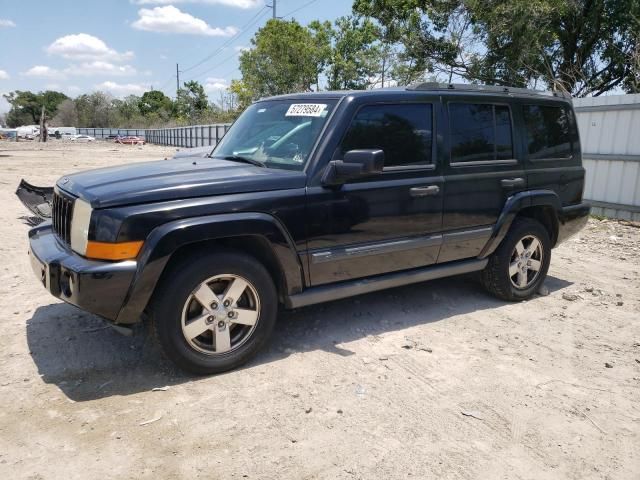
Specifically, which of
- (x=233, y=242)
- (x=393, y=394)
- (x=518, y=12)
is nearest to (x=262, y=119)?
(x=233, y=242)

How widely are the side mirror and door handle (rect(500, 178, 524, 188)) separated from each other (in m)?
1.67

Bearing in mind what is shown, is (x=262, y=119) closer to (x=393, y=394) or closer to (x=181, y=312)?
(x=181, y=312)

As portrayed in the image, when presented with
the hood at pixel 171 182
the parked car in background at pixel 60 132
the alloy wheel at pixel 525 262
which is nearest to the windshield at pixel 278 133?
the hood at pixel 171 182

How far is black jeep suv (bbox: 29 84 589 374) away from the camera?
325 cm

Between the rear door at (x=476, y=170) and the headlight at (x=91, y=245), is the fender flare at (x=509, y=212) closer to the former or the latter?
the rear door at (x=476, y=170)

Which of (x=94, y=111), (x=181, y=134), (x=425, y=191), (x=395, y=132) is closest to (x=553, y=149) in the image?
(x=425, y=191)

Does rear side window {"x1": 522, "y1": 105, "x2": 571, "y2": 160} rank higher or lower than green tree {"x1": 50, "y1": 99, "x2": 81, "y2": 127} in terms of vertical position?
lower

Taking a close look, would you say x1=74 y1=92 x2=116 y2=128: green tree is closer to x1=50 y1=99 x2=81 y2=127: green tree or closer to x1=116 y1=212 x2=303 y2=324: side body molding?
x1=50 y1=99 x2=81 y2=127: green tree

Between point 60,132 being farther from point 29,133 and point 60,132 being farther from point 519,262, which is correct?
point 519,262

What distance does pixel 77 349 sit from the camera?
393 cm

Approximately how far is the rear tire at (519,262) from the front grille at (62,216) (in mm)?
3688

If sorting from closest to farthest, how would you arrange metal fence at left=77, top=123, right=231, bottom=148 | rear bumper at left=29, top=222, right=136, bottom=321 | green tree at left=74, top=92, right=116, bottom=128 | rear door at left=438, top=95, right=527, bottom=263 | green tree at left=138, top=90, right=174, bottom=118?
1. rear bumper at left=29, top=222, right=136, bottom=321
2. rear door at left=438, top=95, right=527, bottom=263
3. metal fence at left=77, top=123, right=231, bottom=148
4. green tree at left=74, top=92, right=116, bottom=128
5. green tree at left=138, top=90, right=174, bottom=118

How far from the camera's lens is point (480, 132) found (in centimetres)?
473

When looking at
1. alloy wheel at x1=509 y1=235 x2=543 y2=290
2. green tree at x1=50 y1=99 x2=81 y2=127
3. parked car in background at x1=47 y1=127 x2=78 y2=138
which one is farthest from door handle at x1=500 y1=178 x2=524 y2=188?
green tree at x1=50 y1=99 x2=81 y2=127
